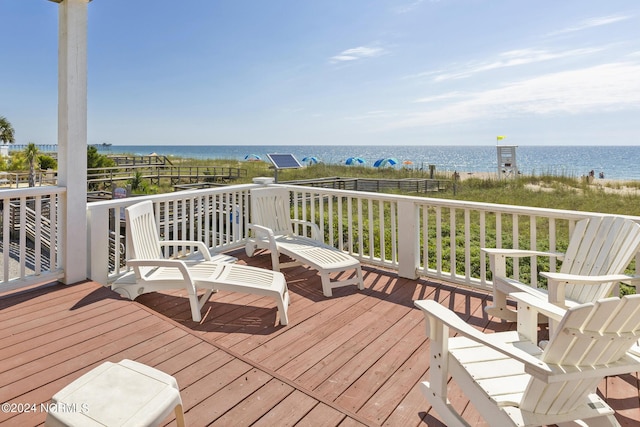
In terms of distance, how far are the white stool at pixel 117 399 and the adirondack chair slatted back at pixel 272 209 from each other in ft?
10.5

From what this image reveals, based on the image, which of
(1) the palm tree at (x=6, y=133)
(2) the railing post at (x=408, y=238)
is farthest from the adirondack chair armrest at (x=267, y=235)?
(1) the palm tree at (x=6, y=133)

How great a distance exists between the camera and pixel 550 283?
2238 mm

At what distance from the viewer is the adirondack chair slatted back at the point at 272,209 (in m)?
4.60

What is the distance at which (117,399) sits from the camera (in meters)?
1.25

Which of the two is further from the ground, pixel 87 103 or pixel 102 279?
pixel 87 103

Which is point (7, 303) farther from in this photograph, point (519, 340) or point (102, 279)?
point (519, 340)

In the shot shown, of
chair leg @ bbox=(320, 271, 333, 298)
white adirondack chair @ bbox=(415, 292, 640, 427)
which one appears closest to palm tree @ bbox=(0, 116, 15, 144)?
chair leg @ bbox=(320, 271, 333, 298)

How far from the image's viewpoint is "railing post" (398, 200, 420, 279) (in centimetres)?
384

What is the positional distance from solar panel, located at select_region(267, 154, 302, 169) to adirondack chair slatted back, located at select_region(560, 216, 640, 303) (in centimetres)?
382

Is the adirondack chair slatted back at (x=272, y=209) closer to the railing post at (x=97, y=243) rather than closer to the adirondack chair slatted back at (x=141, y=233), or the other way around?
the adirondack chair slatted back at (x=141, y=233)

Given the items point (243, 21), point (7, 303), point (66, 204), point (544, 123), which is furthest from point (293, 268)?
point (544, 123)

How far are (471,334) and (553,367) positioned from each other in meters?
0.29

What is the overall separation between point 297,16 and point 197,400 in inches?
357

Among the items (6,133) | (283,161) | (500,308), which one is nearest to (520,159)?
(283,161)
